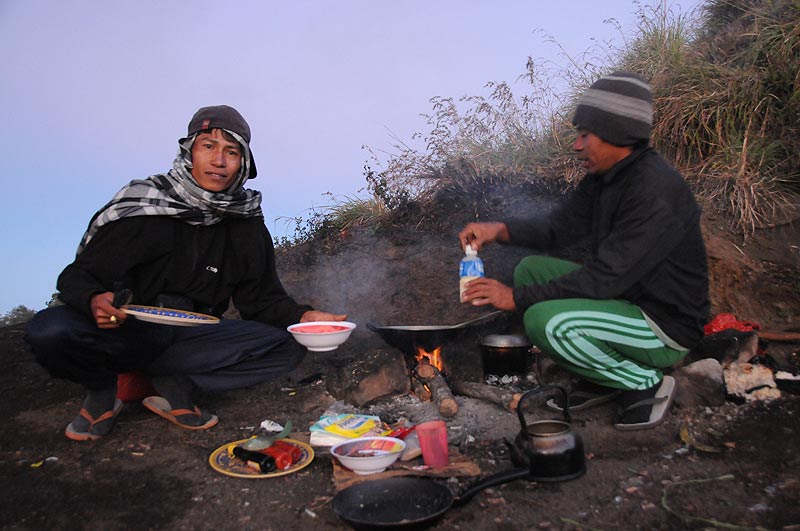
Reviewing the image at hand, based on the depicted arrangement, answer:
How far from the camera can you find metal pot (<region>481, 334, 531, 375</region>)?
14.3 feet

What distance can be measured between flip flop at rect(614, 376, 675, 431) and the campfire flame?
1411 mm

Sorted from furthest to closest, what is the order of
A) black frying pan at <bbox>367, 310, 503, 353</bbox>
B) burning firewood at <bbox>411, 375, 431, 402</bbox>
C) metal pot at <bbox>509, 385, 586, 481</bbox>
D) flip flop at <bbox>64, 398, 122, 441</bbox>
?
burning firewood at <bbox>411, 375, 431, 402</bbox>
black frying pan at <bbox>367, 310, 503, 353</bbox>
flip flop at <bbox>64, 398, 122, 441</bbox>
metal pot at <bbox>509, 385, 586, 481</bbox>

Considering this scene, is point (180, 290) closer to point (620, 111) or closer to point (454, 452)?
point (454, 452)

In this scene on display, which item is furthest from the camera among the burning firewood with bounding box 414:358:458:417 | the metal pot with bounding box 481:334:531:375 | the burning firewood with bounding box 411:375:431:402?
the metal pot with bounding box 481:334:531:375

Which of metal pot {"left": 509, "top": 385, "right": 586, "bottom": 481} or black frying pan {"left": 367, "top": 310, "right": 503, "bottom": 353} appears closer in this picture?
metal pot {"left": 509, "top": 385, "right": 586, "bottom": 481}

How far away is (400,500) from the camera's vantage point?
2562 millimetres

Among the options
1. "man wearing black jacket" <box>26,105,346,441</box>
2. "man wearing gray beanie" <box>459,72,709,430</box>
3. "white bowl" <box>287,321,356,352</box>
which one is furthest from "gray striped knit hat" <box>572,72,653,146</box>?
"man wearing black jacket" <box>26,105,346,441</box>

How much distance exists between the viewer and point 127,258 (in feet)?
11.6

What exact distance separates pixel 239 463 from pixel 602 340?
2.09m

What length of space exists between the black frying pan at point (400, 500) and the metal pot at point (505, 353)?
5.65 feet

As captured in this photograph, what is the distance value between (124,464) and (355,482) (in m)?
1.36

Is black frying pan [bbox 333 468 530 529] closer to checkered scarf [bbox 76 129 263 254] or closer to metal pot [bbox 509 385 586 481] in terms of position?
metal pot [bbox 509 385 586 481]

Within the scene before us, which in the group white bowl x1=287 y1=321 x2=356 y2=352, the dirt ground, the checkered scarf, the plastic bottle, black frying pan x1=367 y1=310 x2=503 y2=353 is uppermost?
the checkered scarf

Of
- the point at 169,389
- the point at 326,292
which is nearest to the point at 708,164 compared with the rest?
the point at 326,292
